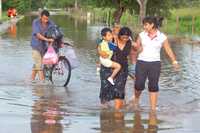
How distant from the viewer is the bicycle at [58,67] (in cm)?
1298

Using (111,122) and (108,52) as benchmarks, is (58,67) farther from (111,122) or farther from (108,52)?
(111,122)

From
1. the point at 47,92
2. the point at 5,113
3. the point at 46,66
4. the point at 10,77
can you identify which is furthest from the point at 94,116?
the point at 10,77

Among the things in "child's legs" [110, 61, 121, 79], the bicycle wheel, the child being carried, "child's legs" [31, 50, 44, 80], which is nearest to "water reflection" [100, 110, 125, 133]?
the child being carried

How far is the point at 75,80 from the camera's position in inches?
564

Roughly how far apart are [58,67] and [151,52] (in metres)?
4.01

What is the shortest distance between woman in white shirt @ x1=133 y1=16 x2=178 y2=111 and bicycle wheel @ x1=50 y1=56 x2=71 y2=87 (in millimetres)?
3408

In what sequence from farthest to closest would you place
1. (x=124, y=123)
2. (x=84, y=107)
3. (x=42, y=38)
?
(x=42, y=38) → (x=84, y=107) → (x=124, y=123)

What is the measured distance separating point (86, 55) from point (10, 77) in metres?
6.88

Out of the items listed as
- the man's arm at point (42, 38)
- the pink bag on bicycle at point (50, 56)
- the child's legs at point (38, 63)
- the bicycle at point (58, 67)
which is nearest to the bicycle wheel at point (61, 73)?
the bicycle at point (58, 67)

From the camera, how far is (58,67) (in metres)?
13.3

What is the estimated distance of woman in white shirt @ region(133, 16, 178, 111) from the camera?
969 cm

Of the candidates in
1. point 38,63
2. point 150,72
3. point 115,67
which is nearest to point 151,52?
point 150,72

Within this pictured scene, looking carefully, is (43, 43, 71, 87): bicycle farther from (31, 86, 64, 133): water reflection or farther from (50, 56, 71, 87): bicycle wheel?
(31, 86, 64, 133): water reflection

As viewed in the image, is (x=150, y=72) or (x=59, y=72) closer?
(x=150, y=72)
